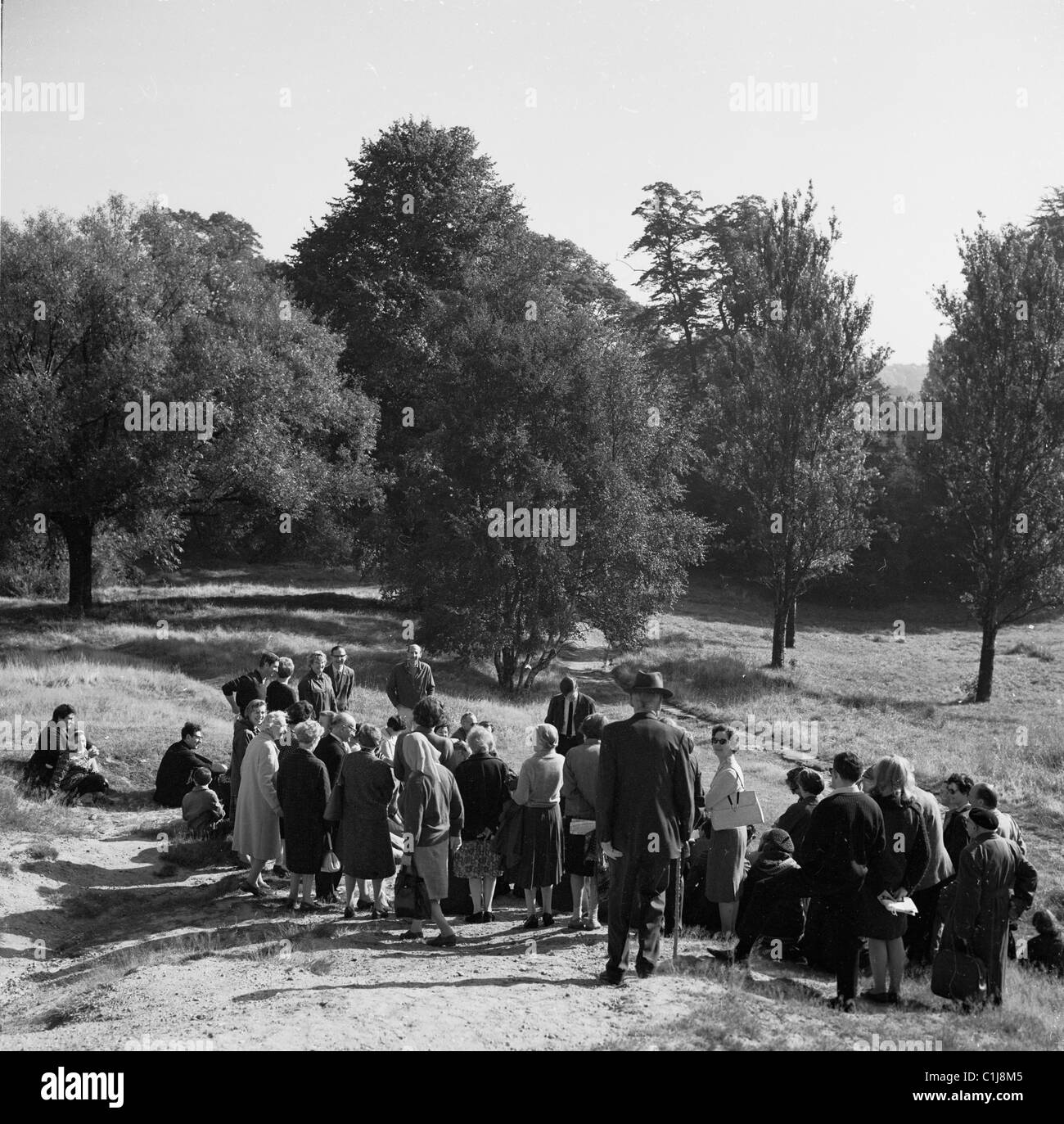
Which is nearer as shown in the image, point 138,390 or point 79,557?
point 138,390

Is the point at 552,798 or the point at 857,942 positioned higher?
the point at 552,798

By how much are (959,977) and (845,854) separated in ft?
4.75

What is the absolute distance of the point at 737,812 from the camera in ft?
30.8

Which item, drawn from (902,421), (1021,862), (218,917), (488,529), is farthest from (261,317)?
(1021,862)

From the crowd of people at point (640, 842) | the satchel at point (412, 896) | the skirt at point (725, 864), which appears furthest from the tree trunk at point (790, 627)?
the satchel at point (412, 896)

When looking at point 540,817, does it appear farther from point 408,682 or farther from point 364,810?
point 408,682

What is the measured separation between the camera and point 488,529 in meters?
26.7

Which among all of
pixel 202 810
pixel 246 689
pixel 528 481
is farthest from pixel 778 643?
pixel 202 810

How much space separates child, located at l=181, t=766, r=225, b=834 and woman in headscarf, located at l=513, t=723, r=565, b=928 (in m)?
4.84

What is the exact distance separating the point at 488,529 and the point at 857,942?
1942 centimetres

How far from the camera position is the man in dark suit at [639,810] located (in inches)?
303

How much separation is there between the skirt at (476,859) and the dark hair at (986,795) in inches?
154

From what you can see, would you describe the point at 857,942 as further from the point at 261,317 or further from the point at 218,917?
the point at 261,317
